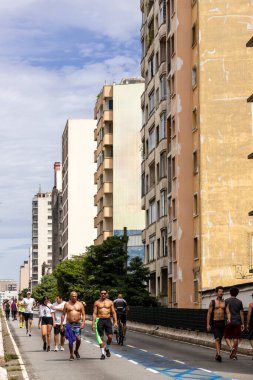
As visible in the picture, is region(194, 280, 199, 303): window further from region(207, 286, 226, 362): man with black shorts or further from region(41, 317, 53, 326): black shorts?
region(207, 286, 226, 362): man with black shorts

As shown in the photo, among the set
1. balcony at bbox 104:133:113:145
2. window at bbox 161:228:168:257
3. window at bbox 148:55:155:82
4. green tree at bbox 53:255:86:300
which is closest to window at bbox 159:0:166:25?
window at bbox 148:55:155:82

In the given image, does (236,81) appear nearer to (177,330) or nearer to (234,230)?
(234,230)

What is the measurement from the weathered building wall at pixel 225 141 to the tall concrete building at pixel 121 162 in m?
50.4

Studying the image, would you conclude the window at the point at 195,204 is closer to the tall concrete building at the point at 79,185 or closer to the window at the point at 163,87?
the window at the point at 163,87

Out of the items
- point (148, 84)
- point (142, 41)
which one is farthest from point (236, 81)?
point (142, 41)

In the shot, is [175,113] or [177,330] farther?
[175,113]

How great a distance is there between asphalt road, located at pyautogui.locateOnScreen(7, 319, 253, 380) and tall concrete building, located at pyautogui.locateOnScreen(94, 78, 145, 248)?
75.2 meters

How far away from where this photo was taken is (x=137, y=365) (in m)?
23.0

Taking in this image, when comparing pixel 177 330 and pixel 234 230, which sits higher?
pixel 234 230

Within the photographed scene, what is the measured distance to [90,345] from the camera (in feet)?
113

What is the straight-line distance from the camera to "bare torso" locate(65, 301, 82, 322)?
2470cm

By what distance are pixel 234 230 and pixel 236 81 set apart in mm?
9342

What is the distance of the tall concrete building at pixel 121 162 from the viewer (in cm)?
10681

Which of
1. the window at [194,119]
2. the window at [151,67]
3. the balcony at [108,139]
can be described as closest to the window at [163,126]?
Answer: the window at [151,67]
